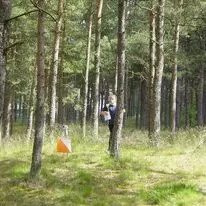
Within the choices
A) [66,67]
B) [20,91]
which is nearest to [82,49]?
[66,67]

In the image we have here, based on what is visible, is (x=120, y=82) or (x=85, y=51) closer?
(x=120, y=82)

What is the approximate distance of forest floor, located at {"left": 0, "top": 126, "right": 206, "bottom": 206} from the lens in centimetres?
875

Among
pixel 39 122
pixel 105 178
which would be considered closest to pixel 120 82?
pixel 39 122

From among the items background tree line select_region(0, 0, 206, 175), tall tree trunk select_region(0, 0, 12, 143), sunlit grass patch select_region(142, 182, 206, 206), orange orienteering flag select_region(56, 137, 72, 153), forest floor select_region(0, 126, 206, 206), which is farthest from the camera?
orange orienteering flag select_region(56, 137, 72, 153)

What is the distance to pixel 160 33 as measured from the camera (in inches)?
573

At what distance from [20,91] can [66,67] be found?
3250mm

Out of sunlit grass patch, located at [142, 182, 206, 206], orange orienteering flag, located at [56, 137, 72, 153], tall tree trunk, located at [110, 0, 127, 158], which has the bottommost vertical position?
sunlit grass patch, located at [142, 182, 206, 206]

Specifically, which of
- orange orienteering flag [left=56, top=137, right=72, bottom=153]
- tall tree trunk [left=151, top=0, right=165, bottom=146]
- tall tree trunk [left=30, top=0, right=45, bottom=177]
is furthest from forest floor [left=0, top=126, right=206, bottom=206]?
tall tree trunk [left=151, top=0, right=165, bottom=146]

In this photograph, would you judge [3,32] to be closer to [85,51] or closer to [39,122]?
[39,122]

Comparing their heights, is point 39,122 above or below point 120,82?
below

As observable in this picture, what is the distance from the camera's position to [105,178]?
33.7ft

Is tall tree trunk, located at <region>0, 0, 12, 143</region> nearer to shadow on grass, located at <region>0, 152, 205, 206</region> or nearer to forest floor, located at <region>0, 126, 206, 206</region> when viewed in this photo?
forest floor, located at <region>0, 126, 206, 206</region>

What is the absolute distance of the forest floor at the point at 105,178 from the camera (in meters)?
8.75

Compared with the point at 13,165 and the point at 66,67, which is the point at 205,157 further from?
the point at 66,67
